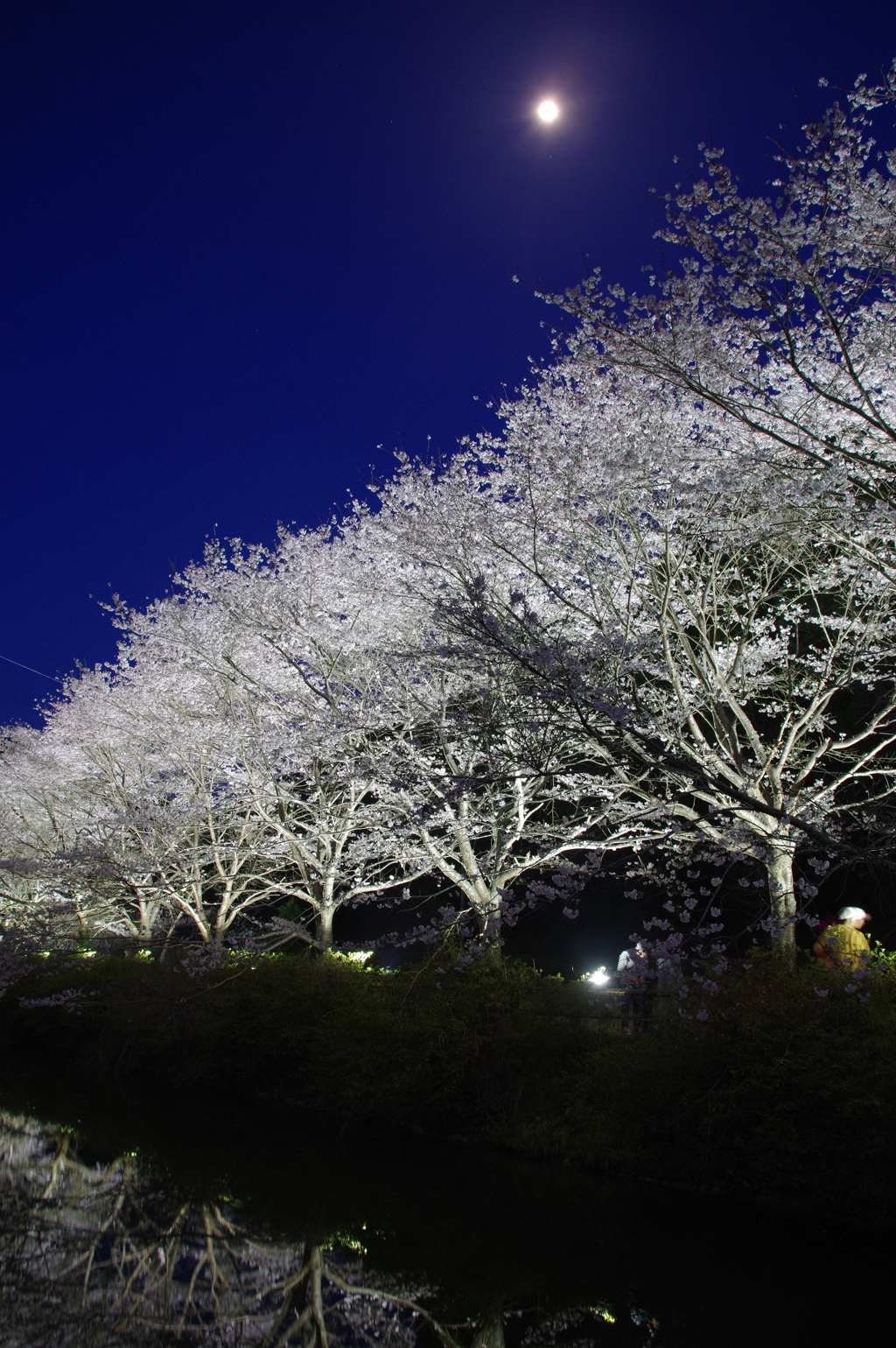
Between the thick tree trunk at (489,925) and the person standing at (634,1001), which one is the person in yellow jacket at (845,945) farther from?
the thick tree trunk at (489,925)

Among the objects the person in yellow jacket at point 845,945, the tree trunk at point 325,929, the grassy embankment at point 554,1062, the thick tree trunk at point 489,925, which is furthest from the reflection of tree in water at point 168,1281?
the tree trunk at point 325,929

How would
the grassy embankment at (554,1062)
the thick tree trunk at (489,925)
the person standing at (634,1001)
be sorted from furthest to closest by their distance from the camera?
the thick tree trunk at (489,925) < the person standing at (634,1001) < the grassy embankment at (554,1062)

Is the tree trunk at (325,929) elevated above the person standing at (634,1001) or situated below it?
above

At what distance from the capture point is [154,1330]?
461cm

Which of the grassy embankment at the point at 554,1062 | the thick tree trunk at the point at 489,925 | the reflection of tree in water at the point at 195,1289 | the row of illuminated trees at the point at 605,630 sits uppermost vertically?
the row of illuminated trees at the point at 605,630

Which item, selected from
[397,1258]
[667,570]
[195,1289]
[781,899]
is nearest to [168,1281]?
[195,1289]

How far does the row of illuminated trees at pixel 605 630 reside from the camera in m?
5.24

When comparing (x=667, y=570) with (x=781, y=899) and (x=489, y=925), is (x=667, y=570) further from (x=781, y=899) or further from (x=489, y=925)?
→ (x=489, y=925)

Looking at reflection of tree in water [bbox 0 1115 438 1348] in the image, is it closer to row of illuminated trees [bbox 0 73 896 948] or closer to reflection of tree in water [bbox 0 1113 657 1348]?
reflection of tree in water [bbox 0 1113 657 1348]

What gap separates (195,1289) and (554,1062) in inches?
171

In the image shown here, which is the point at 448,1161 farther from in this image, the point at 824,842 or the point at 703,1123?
the point at 824,842

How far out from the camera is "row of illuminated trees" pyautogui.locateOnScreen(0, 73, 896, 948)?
524 centimetres

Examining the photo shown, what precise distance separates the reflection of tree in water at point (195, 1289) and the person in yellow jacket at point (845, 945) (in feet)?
11.7

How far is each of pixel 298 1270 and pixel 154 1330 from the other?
111cm
